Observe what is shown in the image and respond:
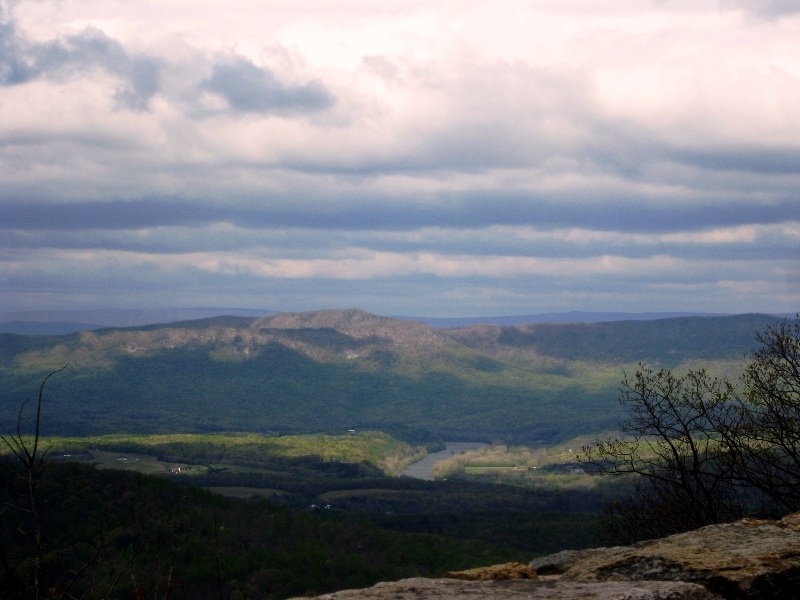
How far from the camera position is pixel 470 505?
180 m

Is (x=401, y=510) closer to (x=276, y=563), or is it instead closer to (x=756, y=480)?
(x=276, y=563)

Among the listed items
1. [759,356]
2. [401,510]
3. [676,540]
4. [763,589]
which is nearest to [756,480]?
[759,356]

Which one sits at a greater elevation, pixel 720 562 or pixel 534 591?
pixel 720 562

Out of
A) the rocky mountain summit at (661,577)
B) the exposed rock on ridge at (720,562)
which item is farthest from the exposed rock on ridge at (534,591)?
the exposed rock on ridge at (720,562)

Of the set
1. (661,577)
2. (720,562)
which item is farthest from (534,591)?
(720,562)

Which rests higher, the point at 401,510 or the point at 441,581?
the point at 441,581

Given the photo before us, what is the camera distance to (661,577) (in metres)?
9.33

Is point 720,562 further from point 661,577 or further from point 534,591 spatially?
point 534,591

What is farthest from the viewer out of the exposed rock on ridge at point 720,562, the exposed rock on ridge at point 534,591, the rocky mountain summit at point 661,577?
the exposed rock on ridge at point 720,562

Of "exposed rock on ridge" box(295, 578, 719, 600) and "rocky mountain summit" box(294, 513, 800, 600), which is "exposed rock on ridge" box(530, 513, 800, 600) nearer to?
"rocky mountain summit" box(294, 513, 800, 600)

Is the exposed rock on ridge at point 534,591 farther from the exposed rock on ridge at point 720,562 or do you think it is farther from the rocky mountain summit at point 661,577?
the exposed rock on ridge at point 720,562

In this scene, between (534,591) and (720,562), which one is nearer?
(534,591)

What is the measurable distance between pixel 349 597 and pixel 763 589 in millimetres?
4558

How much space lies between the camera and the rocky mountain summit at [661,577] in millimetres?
8492
